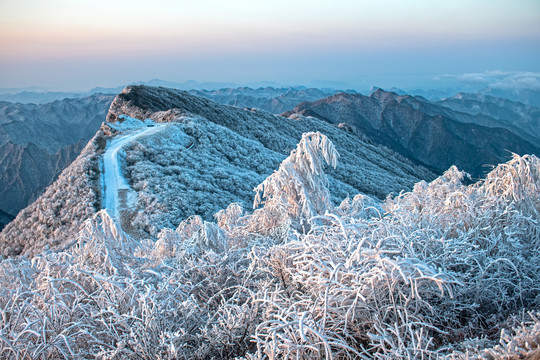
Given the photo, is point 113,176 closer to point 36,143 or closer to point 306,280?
point 306,280

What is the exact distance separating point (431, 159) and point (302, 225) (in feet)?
418

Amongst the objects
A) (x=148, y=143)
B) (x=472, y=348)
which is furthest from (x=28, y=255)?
(x=472, y=348)

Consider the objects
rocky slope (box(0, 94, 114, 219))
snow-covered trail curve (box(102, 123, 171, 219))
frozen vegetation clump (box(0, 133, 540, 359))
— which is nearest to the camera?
frozen vegetation clump (box(0, 133, 540, 359))

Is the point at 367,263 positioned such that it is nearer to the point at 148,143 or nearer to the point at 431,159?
the point at 148,143

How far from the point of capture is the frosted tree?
22.1ft

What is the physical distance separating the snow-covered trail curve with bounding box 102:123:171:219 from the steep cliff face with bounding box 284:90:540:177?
92531mm

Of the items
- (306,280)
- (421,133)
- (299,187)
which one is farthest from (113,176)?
(421,133)

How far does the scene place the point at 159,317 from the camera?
3.74 metres

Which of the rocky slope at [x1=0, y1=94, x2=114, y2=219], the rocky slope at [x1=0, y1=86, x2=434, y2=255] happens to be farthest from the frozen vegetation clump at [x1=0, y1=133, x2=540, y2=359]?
the rocky slope at [x1=0, y1=94, x2=114, y2=219]

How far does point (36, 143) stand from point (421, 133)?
173666mm

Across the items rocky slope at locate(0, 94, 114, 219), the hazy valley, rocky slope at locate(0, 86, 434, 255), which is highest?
→ the hazy valley

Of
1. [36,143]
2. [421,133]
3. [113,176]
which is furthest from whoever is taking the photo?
[36,143]

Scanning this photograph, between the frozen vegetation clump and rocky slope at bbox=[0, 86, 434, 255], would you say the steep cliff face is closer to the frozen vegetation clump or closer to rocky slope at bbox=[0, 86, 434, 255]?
rocky slope at bbox=[0, 86, 434, 255]

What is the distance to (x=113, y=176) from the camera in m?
20.5
